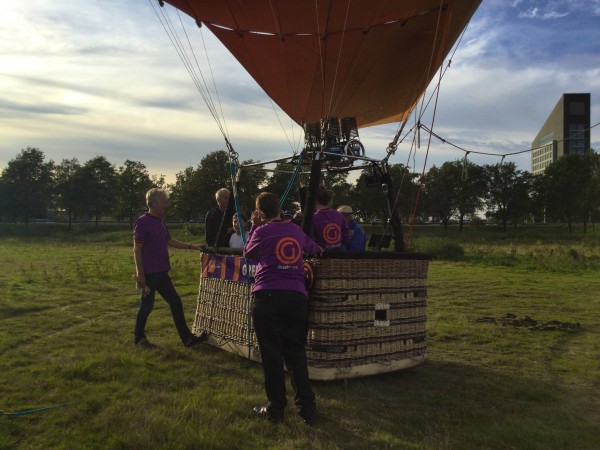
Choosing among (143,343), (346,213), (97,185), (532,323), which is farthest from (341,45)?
(97,185)

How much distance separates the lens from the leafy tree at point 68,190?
5288cm

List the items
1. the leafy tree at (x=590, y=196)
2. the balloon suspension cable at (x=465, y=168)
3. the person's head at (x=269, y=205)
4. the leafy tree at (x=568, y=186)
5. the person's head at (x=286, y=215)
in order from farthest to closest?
1. the leafy tree at (x=568, y=186)
2. the leafy tree at (x=590, y=196)
3. the balloon suspension cable at (x=465, y=168)
4. the person's head at (x=286, y=215)
5. the person's head at (x=269, y=205)

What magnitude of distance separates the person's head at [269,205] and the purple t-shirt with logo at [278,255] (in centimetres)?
7

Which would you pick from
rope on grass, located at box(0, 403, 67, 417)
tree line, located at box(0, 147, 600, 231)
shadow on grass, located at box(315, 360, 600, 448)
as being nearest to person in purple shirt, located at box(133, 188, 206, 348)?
rope on grass, located at box(0, 403, 67, 417)

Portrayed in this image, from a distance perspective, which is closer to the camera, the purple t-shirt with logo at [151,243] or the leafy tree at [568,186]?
the purple t-shirt with logo at [151,243]

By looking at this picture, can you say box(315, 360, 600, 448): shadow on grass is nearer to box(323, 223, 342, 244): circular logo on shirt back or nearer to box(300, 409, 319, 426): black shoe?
box(300, 409, 319, 426): black shoe

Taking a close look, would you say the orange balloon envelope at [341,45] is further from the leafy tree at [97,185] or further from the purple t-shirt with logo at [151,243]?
the leafy tree at [97,185]

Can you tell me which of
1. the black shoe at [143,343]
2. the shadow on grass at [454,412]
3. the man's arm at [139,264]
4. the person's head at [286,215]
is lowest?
the shadow on grass at [454,412]

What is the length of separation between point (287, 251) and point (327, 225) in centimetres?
107

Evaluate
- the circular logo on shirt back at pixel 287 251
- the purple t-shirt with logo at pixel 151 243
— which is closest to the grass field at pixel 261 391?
the purple t-shirt with logo at pixel 151 243

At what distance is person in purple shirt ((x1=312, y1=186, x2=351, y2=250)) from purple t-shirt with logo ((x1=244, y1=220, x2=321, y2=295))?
92 centimetres

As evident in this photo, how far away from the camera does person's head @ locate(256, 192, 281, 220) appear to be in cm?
384

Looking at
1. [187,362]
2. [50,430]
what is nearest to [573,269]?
[187,362]

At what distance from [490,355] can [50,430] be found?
4.16m
